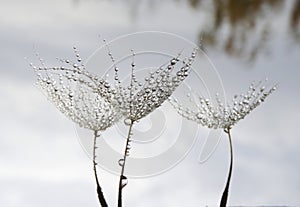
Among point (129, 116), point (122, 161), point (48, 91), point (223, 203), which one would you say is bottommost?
point (223, 203)

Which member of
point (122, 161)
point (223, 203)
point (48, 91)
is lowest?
point (223, 203)

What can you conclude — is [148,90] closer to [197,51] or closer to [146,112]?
[146,112]

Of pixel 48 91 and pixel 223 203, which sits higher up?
pixel 48 91

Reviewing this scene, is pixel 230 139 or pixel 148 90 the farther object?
pixel 230 139

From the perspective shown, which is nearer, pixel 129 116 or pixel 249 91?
pixel 129 116

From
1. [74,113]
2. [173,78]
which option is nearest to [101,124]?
[74,113]

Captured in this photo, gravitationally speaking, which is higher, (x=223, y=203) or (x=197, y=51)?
(x=197, y=51)

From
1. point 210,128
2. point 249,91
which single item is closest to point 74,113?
point 210,128

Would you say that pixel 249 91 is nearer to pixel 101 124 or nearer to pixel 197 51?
pixel 197 51
